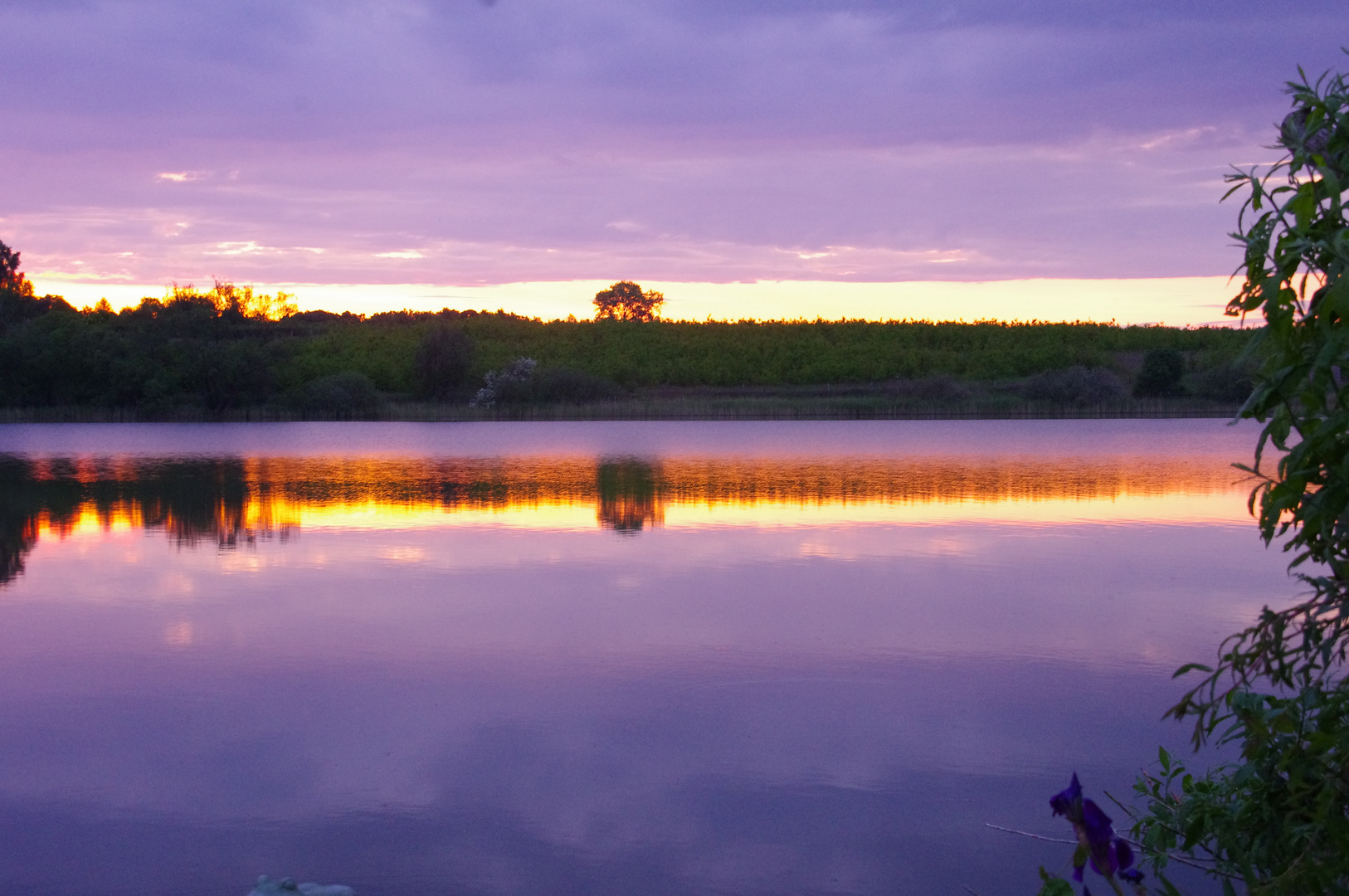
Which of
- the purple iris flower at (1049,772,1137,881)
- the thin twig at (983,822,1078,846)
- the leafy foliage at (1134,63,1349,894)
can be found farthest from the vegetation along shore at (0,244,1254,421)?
the purple iris flower at (1049,772,1137,881)

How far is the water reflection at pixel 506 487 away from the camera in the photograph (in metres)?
12.9

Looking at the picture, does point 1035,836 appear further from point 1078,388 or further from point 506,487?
point 1078,388

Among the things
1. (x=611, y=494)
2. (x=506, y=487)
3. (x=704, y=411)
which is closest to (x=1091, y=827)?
(x=611, y=494)

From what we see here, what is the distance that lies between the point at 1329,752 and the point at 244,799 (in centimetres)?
359

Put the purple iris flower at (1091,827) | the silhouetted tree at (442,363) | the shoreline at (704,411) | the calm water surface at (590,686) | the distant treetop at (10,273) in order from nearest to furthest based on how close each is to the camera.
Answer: the purple iris flower at (1091,827)
the calm water surface at (590,686)
the shoreline at (704,411)
the silhouetted tree at (442,363)
the distant treetop at (10,273)

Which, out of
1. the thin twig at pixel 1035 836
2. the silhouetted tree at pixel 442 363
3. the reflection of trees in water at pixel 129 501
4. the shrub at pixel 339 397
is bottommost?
the reflection of trees in water at pixel 129 501

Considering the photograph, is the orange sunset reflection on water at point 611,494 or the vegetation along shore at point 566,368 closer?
the orange sunset reflection on water at point 611,494

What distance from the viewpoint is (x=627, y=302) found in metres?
113

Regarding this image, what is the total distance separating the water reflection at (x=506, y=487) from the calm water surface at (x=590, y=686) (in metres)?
0.23

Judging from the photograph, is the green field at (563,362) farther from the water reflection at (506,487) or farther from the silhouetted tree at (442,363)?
the water reflection at (506,487)

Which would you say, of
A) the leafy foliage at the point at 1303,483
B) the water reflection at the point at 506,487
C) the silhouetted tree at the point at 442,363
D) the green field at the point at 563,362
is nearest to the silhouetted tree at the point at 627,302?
the green field at the point at 563,362

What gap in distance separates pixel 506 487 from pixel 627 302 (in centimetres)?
9759

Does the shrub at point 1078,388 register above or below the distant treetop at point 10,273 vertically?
below

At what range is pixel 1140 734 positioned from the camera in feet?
16.5
